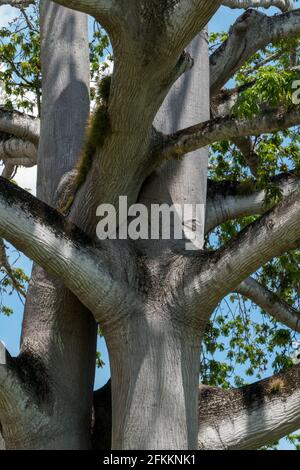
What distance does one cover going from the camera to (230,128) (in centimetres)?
535

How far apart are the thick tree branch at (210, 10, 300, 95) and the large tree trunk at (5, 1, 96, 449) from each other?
117 centimetres

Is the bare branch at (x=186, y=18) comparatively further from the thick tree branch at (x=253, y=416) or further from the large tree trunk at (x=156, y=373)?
the thick tree branch at (x=253, y=416)

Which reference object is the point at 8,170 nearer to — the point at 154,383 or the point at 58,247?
the point at 58,247

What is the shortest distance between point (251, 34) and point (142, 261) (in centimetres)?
256

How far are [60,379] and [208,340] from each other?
4156mm

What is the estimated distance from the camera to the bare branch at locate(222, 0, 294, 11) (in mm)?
9672

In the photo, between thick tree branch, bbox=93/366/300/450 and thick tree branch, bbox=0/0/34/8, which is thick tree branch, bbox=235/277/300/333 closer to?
thick tree branch, bbox=93/366/300/450

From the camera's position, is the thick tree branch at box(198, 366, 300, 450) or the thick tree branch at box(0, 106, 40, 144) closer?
the thick tree branch at box(198, 366, 300, 450)

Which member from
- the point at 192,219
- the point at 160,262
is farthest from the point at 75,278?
the point at 192,219

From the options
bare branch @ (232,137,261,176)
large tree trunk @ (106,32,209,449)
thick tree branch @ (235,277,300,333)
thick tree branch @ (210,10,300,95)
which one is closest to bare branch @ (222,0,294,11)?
thick tree branch @ (210,10,300,95)

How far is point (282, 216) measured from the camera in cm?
527

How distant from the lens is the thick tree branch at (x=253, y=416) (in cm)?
584

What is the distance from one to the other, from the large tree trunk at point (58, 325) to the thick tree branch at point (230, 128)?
1.37 metres

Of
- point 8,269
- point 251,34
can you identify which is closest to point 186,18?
point 251,34
